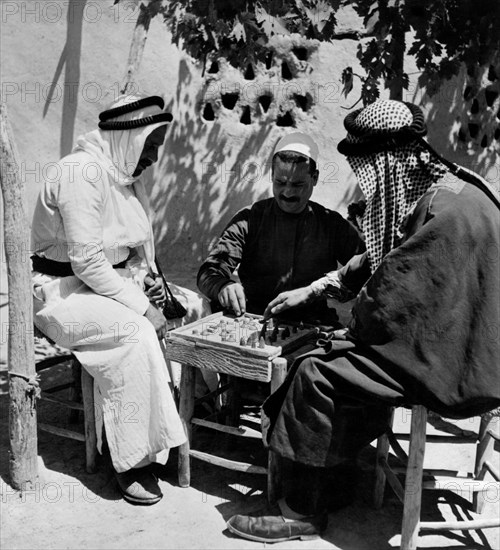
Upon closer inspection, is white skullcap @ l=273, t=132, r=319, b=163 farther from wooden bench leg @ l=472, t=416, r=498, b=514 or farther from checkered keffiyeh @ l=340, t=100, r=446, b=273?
wooden bench leg @ l=472, t=416, r=498, b=514

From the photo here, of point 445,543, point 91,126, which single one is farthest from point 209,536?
point 91,126

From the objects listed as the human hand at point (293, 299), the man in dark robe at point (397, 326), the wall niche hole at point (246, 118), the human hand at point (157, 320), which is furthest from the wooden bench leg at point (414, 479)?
the wall niche hole at point (246, 118)

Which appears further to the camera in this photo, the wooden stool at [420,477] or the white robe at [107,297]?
the white robe at [107,297]

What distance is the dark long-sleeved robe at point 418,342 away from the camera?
3.16 metres

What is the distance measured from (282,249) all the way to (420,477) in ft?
5.70

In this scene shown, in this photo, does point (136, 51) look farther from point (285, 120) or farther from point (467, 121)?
point (467, 121)

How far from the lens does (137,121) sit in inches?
161

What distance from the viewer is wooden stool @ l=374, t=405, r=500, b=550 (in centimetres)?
A: 335

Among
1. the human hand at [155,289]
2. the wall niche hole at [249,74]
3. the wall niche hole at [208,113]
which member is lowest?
the human hand at [155,289]

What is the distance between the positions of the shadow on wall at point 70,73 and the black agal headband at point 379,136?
14.1ft

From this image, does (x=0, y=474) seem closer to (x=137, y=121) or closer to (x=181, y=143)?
(x=137, y=121)

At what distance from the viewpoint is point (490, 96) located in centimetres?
694

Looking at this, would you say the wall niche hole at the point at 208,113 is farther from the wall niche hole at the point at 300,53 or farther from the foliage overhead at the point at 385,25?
the foliage overhead at the point at 385,25

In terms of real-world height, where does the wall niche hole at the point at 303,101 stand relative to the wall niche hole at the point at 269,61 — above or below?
below
